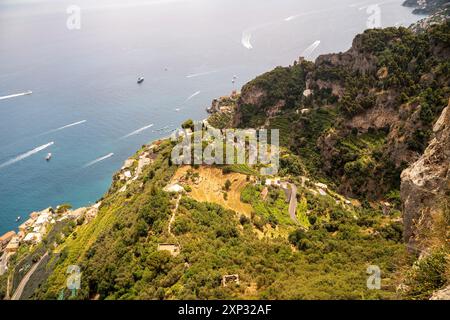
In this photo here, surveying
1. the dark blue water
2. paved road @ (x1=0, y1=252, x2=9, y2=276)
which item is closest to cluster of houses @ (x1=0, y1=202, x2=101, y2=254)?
paved road @ (x1=0, y1=252, x2=9, y2=276)

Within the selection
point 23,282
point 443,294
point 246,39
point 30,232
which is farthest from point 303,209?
point 246,39

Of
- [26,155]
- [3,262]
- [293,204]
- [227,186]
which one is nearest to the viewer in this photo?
[227,186]

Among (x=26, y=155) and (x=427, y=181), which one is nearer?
(x=427, y=181)

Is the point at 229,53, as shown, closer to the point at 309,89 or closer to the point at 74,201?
the point at 309,89

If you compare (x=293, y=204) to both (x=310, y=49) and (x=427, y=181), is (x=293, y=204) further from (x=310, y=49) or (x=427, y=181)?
(x=310, y=49)

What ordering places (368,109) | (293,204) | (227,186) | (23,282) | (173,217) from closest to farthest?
1. (173,217)
2. (227,186)
3. (293,204)
4. (23,282)
5. (368,109)

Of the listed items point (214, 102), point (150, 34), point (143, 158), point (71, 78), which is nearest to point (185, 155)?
point (143, 158)

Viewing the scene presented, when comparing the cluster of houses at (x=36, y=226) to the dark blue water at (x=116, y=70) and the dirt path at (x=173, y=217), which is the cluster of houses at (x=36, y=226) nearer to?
the dark blue water at (x=116, y=70)
